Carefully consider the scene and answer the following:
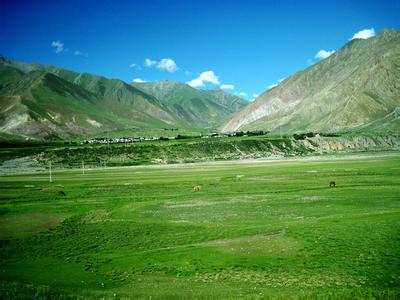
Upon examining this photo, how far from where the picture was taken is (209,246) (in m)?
31.5

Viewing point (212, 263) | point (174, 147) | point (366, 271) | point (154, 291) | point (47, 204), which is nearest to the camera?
point (154, 291)

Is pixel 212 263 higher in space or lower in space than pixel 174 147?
lower

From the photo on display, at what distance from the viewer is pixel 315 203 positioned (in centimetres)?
5062

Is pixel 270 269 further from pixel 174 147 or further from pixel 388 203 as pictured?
pixel 174 147

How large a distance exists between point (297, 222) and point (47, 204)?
36.6 metres

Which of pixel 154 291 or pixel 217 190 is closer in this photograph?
pixel 154 291

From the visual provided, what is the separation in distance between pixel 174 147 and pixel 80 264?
15691 centimetres

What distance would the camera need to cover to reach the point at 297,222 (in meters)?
38.7

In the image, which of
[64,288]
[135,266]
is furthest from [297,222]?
[64,288]

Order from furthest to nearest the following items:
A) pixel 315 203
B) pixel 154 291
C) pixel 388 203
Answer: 1. pixel 315 203
2. pixel 388 203
3. pixel 154 291

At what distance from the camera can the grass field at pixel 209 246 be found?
22.8 meters

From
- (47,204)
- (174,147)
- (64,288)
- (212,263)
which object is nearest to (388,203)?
(212,263)

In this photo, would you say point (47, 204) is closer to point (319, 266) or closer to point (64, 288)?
point (64, 288)

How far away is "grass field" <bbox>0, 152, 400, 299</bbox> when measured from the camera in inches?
898
